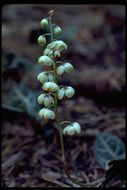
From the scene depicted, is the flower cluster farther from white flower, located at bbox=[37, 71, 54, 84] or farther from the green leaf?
the green leaf

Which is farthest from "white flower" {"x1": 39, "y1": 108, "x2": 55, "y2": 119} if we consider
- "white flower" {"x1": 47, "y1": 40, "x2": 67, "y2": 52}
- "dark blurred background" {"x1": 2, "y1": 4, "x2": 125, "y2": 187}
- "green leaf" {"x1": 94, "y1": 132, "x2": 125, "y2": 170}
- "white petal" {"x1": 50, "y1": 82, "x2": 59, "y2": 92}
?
"green leaf" {"x1": 94, "y1": 132, "x2": 125, "y2": 170}

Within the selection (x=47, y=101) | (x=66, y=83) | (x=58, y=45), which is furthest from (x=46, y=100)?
(x=66, y=83)

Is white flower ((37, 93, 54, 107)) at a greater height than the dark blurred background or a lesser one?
lesser

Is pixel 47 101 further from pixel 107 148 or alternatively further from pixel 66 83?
pixel 66 83

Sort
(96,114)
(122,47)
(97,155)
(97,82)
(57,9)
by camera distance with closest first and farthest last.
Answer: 1. (97,155)
2. (96,114)
3. (97,82)
4. (122,47)
5. (57,9)

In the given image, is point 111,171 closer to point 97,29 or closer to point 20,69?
point 20,69
